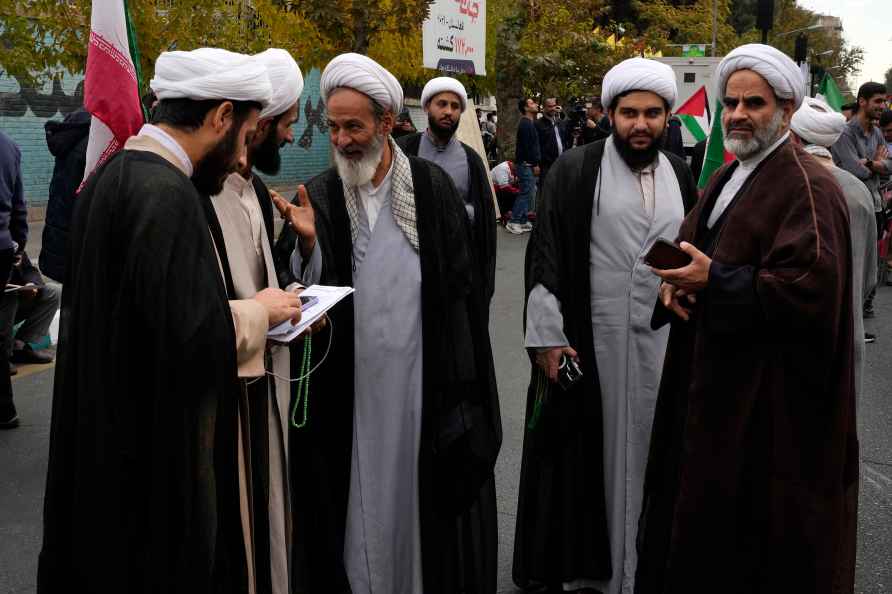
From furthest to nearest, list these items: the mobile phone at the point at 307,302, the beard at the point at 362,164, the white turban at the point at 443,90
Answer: the white turban at the point at 443,90, the beard at the point at 362,164, the mobile phone at the point at 307,302

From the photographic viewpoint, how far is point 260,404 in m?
2.89

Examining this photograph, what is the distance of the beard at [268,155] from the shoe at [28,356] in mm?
4944

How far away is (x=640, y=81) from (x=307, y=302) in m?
1.64

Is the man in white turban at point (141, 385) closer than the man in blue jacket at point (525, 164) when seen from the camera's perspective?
Yes

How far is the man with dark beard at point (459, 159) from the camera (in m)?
5.97

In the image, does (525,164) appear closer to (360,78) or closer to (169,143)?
(360,78)

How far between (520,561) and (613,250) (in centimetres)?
129

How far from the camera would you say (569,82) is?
2273cm

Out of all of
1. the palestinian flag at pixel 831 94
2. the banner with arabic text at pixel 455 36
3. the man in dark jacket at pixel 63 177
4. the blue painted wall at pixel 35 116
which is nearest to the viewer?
the man in dark jacket at pixel 63 177

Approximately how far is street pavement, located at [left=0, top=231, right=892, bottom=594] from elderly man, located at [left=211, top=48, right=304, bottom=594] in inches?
55.6

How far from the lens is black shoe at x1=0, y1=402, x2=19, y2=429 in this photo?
235 inches

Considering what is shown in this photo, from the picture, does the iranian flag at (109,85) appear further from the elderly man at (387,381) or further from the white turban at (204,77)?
the white turban at (204,77)

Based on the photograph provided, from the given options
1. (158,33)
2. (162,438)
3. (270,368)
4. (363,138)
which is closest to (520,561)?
(270,368)

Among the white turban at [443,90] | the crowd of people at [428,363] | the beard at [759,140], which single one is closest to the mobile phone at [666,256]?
the crowd of people at [428,363]
